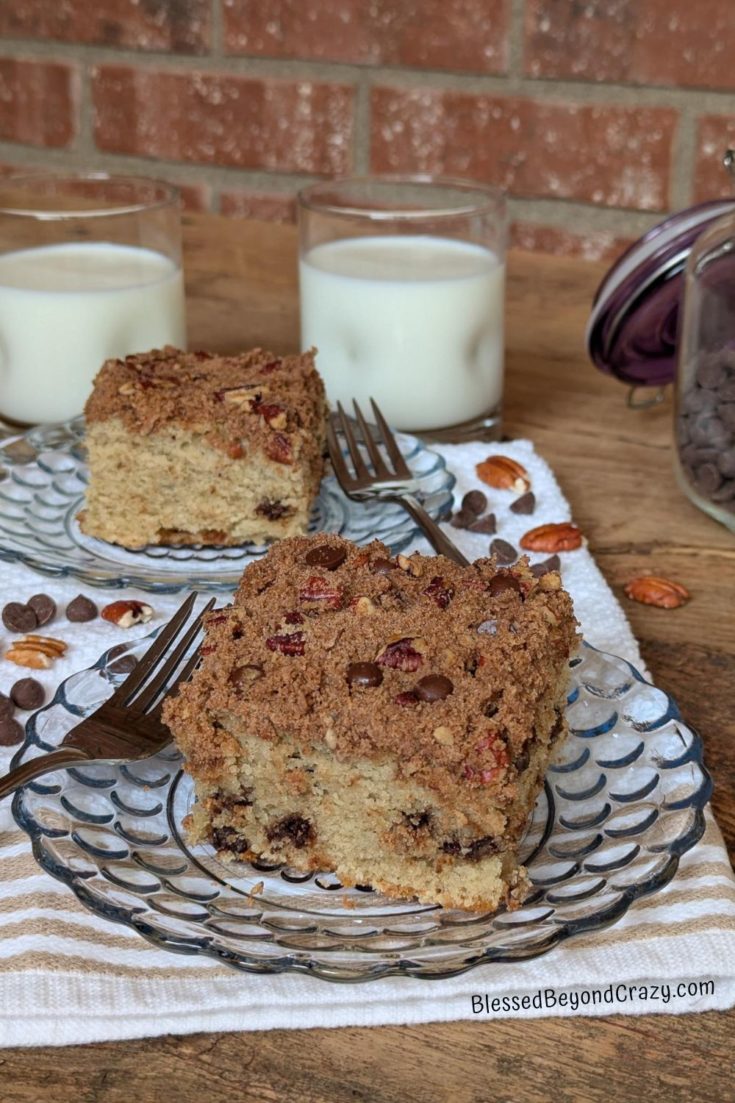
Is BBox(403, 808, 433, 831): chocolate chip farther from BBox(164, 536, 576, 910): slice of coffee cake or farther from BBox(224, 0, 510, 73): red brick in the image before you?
BBox(224, 0, 510, 73): red brick

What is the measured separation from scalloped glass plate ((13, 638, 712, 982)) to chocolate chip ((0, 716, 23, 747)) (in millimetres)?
83

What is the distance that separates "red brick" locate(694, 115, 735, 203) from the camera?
8.45 ft

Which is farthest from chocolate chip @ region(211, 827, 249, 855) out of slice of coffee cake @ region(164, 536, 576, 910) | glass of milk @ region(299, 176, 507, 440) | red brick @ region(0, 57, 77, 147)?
red brick @ region(0, 57, 77, 147)

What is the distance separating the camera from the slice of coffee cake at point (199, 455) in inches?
59.9

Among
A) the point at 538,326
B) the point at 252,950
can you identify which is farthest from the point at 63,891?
the point at 538,326

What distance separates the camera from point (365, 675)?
97cm

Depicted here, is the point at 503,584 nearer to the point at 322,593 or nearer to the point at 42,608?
the point at 322,593

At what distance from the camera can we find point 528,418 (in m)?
1.96

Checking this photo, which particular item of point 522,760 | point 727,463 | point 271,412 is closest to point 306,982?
point 522,760

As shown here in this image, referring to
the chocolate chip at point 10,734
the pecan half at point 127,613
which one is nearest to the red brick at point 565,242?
the pecan half at point 127,613

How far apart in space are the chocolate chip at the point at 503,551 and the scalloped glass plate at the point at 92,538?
0.23 ft

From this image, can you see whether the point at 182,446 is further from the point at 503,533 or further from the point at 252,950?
the point at 252,950

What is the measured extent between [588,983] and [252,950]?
0.23 metres

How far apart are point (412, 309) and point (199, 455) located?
392 mm
